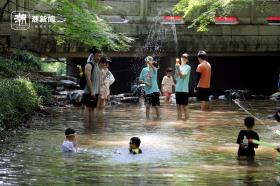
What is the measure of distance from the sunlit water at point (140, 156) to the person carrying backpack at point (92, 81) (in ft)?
1.78

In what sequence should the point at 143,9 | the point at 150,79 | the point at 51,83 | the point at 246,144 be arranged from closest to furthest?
1. the point at 246,144
2. the point at 150,79
3. the point at 51,83
4. the point at 143,9

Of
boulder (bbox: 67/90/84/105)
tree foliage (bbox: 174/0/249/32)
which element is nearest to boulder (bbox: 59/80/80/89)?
boulder (bbox: 67/90/84/105)

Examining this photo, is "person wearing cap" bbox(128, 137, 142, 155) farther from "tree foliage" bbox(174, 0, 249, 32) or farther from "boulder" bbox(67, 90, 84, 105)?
"tree foliage" bbox(174, 0, 249, 32)

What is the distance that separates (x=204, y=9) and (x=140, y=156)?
1596cm

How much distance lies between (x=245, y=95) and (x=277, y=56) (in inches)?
165

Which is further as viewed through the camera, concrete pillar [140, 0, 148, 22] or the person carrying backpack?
concrete pillar [140, 0, 148, 22]

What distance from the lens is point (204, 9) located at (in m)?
24.5

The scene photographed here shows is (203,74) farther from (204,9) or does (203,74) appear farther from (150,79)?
(204,9)

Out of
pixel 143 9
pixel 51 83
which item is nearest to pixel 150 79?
pixel 51 83

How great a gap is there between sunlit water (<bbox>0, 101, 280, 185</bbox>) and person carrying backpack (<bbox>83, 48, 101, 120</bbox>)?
54 centimetres

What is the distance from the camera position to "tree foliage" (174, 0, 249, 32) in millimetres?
20719

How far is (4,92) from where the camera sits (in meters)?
12.9

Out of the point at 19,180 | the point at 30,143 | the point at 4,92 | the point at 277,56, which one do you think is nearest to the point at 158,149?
the point at 30,143

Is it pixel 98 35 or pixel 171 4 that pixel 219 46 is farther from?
pixel 98 35
